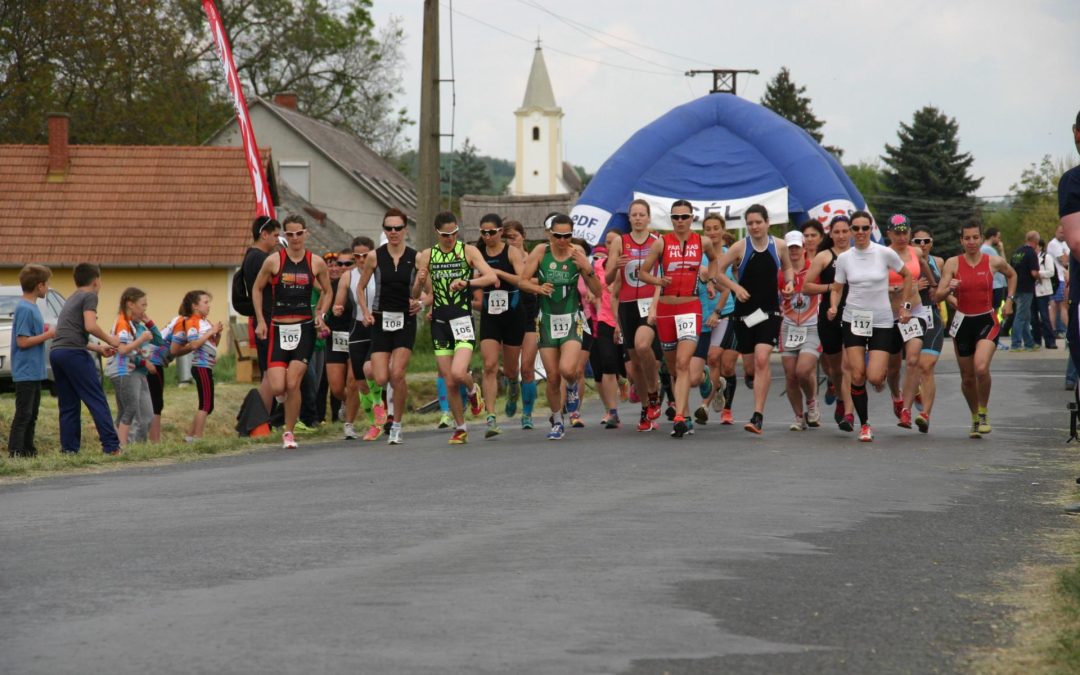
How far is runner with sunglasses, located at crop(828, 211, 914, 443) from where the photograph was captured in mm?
15070

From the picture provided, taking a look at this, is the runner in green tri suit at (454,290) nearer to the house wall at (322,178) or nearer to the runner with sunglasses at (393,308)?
the runner with sunglasses at (393,308)

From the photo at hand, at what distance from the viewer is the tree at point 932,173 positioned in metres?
92.2

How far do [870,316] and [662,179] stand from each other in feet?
52.2

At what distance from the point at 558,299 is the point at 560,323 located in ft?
0.77

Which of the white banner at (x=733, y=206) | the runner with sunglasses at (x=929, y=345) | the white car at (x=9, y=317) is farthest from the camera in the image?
the white banner at (x=733, y=206)

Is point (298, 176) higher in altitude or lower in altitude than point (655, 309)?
higher

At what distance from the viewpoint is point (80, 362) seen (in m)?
15.5

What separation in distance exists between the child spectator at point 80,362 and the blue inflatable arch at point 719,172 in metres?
15.4

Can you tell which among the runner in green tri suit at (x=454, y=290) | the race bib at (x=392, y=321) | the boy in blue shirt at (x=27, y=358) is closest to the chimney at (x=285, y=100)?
the boy in blue shirt at (x=27, y=358)

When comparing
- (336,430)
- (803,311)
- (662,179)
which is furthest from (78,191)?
(803,311)

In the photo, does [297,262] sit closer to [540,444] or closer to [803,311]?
[540,444]

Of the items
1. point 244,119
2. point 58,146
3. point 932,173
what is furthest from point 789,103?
point 244,119

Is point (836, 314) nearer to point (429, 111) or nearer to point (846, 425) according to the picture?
point (846, 425)

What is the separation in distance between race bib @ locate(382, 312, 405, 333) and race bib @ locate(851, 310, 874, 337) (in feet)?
13.6
